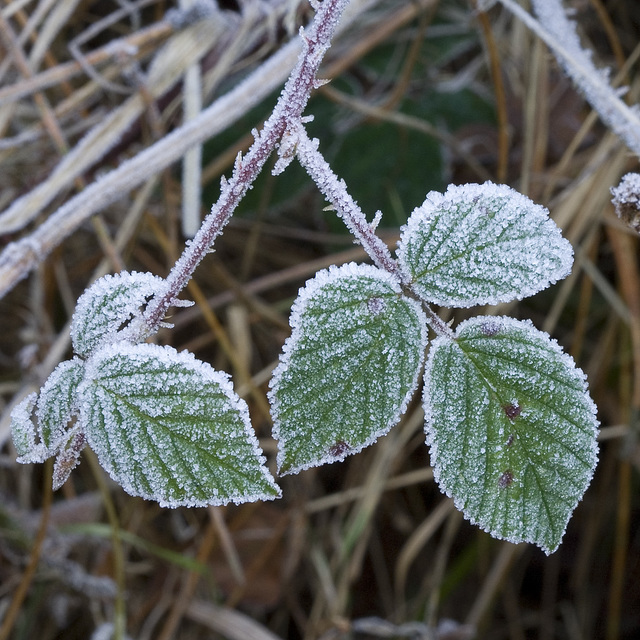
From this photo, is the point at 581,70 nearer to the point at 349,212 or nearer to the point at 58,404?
the point at 349,212

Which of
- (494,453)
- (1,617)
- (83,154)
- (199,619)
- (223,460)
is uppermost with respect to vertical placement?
(83,154)

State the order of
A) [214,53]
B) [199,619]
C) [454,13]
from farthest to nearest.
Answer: [454,13] → [199,619] → [214,53]

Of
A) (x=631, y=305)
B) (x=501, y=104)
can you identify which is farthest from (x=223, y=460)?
(x=631, y=305)

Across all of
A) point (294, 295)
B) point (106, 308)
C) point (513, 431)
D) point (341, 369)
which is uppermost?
point (106, 308)

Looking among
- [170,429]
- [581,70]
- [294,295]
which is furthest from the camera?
[294,295]

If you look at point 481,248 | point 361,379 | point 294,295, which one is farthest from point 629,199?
point 294,295

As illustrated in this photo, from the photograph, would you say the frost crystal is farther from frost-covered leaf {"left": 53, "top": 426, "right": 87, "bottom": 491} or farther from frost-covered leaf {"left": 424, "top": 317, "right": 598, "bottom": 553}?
frost-covered leaf {"left": 53, "top": 426, "right": 87, "bottom": 491}

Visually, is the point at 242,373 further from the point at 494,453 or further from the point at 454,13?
the point at 454,13

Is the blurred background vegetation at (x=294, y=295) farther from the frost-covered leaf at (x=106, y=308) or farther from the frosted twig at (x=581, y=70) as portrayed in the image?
the frost-covered leaf at (x=106, y=308)
